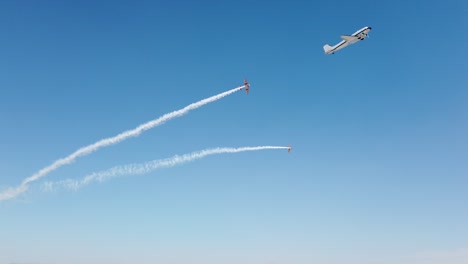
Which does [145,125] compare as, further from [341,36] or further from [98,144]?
[341,36]

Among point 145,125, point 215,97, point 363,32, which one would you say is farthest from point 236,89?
point 363,32

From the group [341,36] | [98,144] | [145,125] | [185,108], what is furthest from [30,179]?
[341,36]

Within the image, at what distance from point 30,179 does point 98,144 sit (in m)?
36.0

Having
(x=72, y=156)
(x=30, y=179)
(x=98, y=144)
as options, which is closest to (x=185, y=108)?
(x=98, y=144)

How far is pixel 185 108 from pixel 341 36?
82193 mm

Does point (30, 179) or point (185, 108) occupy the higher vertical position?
point (185, 108)

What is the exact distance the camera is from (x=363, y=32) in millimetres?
196375

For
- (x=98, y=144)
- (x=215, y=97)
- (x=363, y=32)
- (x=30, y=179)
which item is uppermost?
(x=363, y=32)

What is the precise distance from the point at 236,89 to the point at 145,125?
45.8 metres

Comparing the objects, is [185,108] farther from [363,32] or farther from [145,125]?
[363,32]

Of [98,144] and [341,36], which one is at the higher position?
[341,36]

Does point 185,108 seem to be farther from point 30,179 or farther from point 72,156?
point 30,179

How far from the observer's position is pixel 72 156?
19562 cm

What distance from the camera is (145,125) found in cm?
19388
